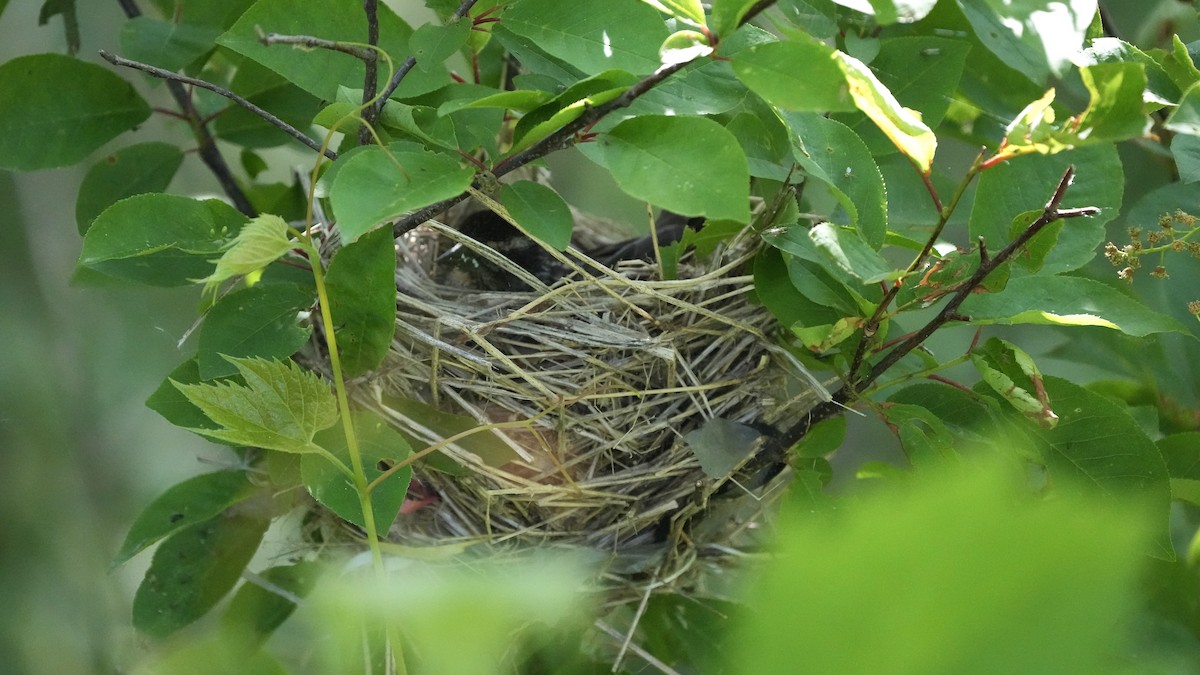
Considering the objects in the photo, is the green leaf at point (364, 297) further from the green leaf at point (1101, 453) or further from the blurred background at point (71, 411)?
the blurred background at point (71, 411)

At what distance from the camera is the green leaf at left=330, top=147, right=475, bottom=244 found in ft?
1.53

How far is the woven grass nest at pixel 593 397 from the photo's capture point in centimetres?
72

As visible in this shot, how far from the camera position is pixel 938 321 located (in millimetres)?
586

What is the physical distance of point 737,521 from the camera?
0.84 metres

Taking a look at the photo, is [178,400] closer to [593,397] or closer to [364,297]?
[364,297]

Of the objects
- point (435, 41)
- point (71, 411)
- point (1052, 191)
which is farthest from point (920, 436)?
point (71, 411)

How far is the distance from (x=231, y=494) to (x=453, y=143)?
413 mm

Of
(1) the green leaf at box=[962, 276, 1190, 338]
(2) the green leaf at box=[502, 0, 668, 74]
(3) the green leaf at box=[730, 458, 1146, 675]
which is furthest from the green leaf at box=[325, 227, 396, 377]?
(3) the green leaf at box=[730, 458, 1146, 675]

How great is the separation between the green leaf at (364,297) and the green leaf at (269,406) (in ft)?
0.36

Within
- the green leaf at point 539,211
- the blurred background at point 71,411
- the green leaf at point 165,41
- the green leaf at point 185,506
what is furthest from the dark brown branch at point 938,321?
the blurred background at point 71,411

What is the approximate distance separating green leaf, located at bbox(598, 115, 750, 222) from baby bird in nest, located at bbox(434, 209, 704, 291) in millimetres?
335

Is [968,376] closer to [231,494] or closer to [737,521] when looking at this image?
[737,521]

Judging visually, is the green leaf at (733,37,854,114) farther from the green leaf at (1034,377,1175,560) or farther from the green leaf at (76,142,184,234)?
the green leaf at (76,142,184,234)

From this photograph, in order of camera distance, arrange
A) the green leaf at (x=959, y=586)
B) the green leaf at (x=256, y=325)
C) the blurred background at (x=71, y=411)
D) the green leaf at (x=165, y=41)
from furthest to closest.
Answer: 1. the blurred background at (x=71, y=411)
2. the green leaf at (x=165, y=41)
3. the green leaf at (x=256, y=325)
4. the green leaf at (x=959, y=586)
